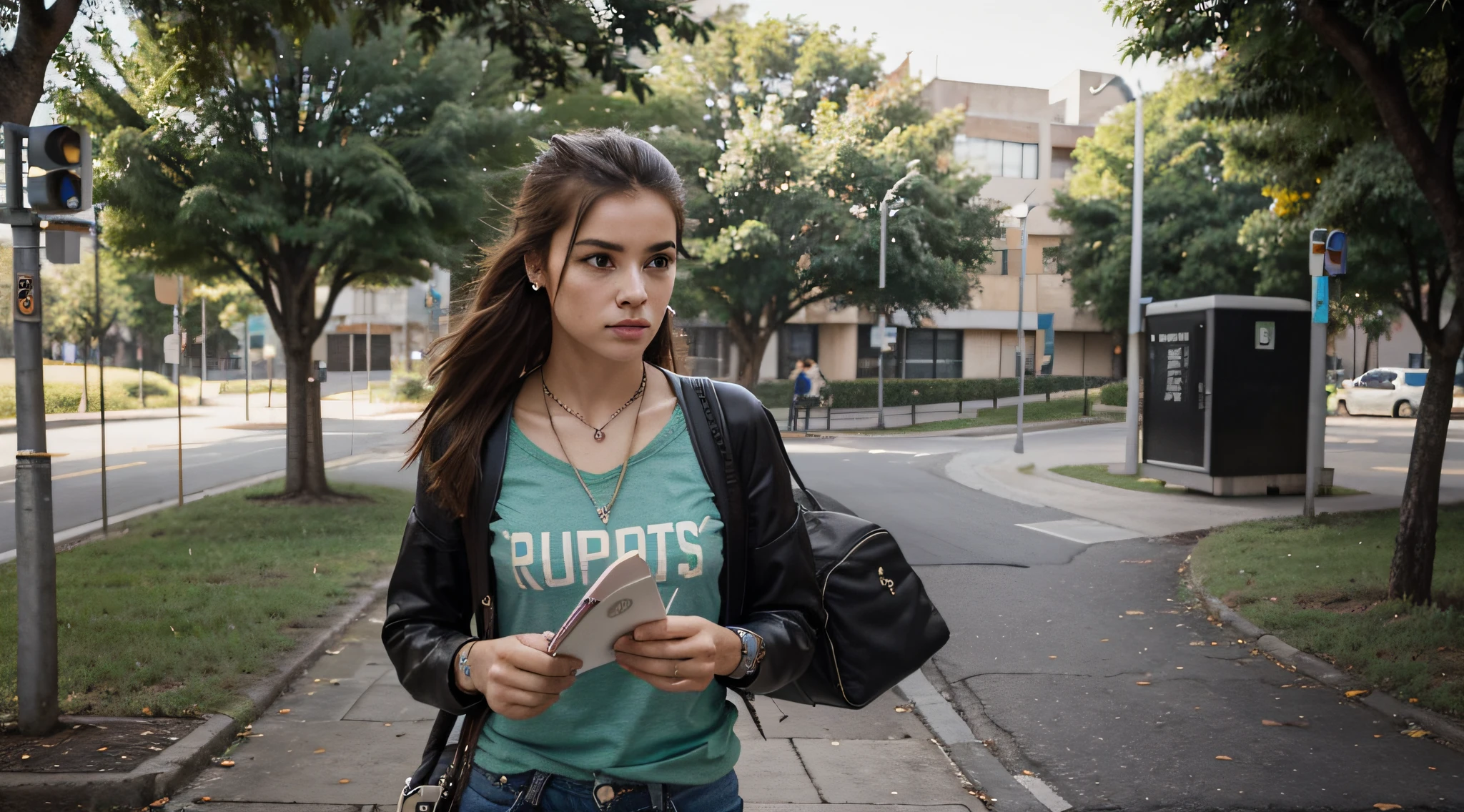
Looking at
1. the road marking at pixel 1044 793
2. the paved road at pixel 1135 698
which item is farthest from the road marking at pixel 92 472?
the road marking at pixel 1044 793

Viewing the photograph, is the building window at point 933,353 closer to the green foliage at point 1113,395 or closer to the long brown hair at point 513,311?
the green foliage at point 1113,395

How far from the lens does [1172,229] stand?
36.0 m

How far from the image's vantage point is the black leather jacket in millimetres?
1858

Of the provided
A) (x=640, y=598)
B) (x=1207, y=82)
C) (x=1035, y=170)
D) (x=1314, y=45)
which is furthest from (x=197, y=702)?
(x=1035, y=170)

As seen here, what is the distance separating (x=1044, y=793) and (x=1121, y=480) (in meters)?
13.7

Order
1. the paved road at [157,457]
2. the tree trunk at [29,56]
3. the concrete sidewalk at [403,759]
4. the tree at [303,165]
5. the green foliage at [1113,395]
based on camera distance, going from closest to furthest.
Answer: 1. the concrete sidewalk at [403,759]
2. the tree trunk at [29,56]
3. the tree at [303,165]
4. the paved road at [157,457]
5. the green foliage at [1113,395]

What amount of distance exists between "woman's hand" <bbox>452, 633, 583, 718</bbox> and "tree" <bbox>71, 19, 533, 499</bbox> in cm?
1065

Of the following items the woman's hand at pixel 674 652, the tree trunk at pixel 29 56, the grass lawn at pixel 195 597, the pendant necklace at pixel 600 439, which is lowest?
the grass lawn at pixel 195 597

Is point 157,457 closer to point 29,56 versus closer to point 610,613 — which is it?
point 29,56

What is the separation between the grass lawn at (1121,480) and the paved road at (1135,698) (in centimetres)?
487

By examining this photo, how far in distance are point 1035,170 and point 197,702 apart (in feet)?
171

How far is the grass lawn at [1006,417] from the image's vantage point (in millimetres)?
34750

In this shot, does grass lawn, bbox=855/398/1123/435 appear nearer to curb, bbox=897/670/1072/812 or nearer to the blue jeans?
curb, bbox=897/670/1072/812

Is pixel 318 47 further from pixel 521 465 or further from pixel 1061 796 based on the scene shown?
pixel 521 465
